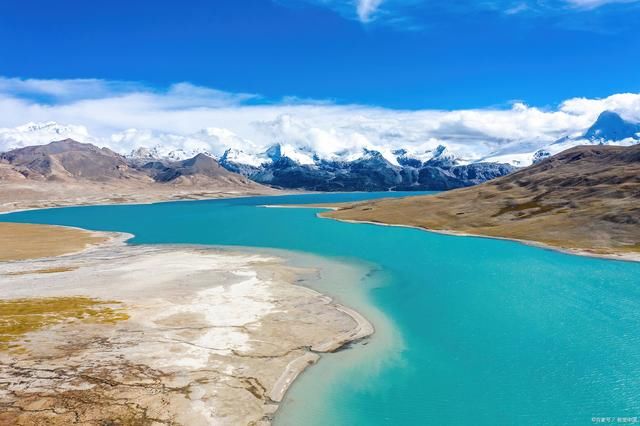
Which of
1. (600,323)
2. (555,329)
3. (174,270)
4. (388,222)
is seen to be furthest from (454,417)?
(388,222)

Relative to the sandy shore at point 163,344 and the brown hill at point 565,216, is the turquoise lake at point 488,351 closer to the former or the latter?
the sandy shore at point 163,344

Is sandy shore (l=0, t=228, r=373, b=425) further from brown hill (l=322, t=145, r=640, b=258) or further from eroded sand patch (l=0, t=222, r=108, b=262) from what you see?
brown hill (l=322, t=145, r=640, b=258)

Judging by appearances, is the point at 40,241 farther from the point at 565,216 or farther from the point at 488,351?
the point at 565,216

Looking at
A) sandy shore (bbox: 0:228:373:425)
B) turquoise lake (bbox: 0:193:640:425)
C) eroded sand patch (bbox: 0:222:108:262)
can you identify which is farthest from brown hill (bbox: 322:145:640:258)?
eroded sand patch (bbox: 0:222:108:262)

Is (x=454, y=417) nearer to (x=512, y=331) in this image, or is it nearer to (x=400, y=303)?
(x=512, y=331)

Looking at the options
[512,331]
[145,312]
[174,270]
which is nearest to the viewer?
[512,331]

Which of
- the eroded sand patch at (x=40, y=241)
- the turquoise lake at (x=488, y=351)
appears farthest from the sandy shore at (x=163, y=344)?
the eroded sand patch at (x=40, y=241)
